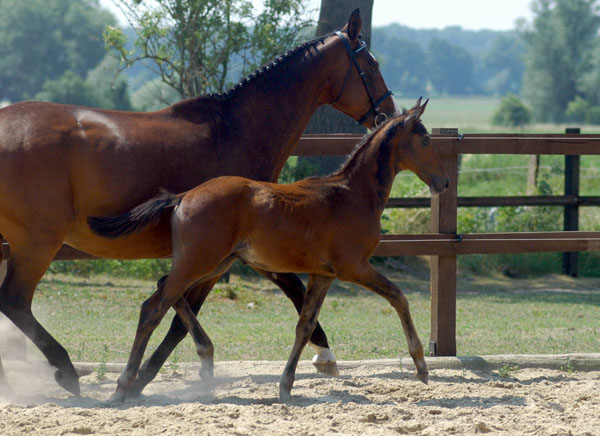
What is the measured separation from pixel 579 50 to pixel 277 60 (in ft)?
287

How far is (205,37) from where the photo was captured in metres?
11.5

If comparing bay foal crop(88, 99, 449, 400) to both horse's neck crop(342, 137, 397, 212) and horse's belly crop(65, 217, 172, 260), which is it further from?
horse's belly crop(65, 217, 172, 260)

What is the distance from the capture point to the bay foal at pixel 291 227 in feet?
14.2

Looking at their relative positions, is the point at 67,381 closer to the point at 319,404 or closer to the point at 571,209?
the point at 319,404

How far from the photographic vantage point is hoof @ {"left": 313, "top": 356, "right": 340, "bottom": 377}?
516 cm

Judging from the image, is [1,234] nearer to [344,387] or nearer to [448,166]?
[344,387]

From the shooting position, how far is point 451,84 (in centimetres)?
17225

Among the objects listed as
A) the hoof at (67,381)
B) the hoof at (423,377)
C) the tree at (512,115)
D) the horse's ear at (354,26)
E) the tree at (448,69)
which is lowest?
the hoof at (67,381)

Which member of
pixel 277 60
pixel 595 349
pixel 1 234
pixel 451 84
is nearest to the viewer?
pixel 1 234

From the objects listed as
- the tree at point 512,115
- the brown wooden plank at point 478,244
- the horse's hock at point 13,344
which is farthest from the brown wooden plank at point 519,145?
the tree at point 512,115

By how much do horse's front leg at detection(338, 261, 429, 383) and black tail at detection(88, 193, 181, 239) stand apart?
3.53 ft

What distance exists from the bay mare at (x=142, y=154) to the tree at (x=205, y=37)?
6.27 m

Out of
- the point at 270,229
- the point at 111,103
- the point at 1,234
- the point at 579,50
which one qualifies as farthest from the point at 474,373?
the point at 579,50

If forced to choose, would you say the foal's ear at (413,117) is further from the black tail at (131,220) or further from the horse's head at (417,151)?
the black tail at (131,220)
